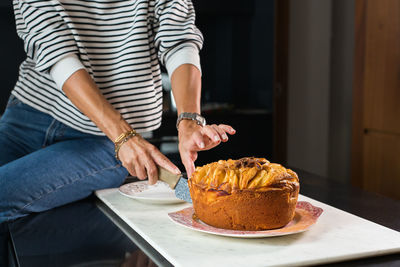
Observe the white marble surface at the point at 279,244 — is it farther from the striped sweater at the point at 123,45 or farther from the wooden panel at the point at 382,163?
the wooden panel at the point at 382,163

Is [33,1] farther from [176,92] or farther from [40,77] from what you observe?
[176,92]

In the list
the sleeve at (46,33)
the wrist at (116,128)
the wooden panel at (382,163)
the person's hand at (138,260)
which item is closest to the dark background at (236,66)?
the wooden panel at (382,163)

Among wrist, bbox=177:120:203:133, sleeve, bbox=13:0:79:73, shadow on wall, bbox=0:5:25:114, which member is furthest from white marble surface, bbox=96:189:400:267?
shadow on wall, bbox=0:5:25:114

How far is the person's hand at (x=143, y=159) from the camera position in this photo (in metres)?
1.02

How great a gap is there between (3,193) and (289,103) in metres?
3.21

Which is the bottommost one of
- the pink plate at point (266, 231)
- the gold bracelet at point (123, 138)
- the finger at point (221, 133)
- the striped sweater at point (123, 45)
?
the pink plate at point (266, 231)

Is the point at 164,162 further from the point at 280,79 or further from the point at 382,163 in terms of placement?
the point at 280,79

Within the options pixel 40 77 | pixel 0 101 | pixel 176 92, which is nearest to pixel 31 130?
pixel 40 77

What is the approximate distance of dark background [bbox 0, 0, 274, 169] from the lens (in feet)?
12.3

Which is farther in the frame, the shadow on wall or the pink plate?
the shadow on wall

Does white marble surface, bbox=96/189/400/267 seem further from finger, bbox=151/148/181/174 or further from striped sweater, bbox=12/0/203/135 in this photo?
striped sweater, bbox=12/0/203/135

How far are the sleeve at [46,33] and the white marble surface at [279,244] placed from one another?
507 millimetres

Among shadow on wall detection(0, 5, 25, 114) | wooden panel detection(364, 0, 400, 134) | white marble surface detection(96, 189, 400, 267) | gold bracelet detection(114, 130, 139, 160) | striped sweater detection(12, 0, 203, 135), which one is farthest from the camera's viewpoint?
shadow on wall detection(0, 5, 25, 114)

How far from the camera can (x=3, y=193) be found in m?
1.06
